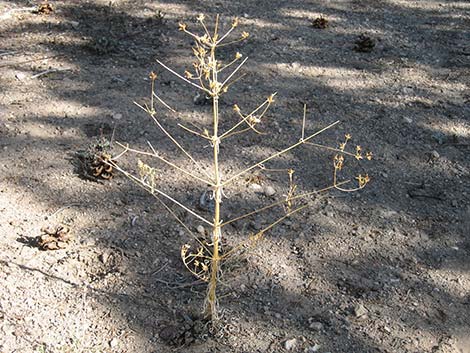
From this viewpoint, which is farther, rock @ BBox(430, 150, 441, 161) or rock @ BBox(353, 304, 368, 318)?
rock @ BBox(430, 150, 441, 161)

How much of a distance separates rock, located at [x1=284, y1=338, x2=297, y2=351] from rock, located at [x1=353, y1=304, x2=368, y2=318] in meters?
0.42

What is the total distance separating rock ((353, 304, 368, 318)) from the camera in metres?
3.36

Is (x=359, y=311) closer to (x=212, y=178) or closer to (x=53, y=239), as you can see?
(x=212, y=178)

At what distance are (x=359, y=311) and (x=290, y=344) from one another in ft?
1.57

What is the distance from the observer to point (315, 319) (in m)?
3.34

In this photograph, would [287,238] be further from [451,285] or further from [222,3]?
[222,3]

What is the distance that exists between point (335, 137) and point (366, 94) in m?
0.84

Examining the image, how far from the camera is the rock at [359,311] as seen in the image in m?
3.36

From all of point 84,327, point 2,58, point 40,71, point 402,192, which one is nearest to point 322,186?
point 402,192

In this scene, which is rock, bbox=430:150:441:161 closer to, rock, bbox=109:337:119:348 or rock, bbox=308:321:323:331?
rock, bbox=308:321:323:331

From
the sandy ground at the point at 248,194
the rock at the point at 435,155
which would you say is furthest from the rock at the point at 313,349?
the rock at the point at 435,155

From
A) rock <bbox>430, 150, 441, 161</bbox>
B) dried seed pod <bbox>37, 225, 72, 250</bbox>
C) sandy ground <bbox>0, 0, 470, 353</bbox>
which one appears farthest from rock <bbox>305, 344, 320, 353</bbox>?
rock <bbox>430, 150, 441, 161</bbox>

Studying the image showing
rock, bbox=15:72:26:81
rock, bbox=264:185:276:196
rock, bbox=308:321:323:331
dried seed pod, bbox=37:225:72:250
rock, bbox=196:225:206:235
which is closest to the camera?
rock, bbox=308:321:323:331

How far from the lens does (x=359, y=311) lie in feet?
11.1
